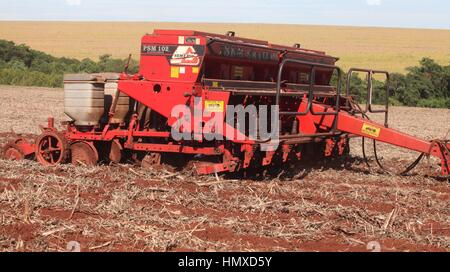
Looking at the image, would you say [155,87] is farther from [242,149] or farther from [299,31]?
[299,31]

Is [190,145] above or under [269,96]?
under

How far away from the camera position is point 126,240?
16.3ft

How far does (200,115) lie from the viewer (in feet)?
26.0

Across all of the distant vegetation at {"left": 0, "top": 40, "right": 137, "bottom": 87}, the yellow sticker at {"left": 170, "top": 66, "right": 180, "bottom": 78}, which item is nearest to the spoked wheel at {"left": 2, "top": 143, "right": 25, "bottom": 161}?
the yellow sticker at {"left": 170, "top": 66, "right": 180, "bottom": 78}

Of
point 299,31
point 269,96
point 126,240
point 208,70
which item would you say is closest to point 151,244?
point 126,240

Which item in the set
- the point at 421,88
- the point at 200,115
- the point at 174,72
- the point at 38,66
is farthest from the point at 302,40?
the point at 200,115

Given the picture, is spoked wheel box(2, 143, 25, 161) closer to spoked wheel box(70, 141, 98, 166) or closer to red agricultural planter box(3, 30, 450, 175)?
red agricultural planter box(3, 30, 450, 175)

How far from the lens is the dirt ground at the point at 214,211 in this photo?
198 inches

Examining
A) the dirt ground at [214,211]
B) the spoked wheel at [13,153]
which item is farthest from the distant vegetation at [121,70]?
the dirt ground at [214,211]

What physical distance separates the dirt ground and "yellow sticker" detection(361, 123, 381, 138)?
2.12ft

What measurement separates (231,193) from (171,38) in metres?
2.40

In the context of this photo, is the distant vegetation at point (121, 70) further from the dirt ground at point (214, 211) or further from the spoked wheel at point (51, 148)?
the dirt ground at point (214, 211)

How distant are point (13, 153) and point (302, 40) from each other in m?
50.6

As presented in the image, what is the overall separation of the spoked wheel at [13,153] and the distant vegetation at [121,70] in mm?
16024
